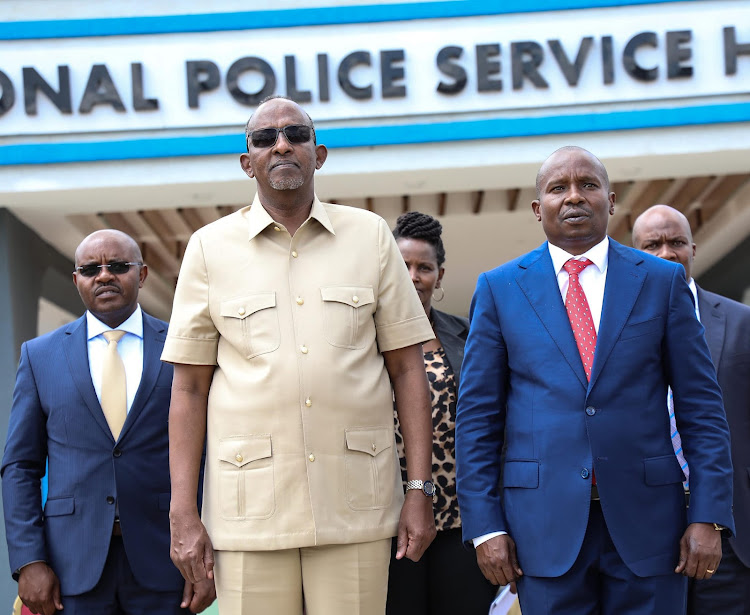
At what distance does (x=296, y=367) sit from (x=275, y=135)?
2.37 feet

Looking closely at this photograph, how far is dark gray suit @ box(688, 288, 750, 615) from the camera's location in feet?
12.0

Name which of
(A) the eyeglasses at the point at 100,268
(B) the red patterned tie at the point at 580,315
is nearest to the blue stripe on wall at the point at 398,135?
(A) the eyeglasses at the point at 100,268

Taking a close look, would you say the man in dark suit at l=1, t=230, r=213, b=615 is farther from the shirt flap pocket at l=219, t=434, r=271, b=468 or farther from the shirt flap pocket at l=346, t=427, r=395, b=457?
the shirt flap pocket at l=346, t=427, r=395, b=457

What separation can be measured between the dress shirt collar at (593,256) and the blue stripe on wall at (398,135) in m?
4.35

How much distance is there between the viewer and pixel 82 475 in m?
3.56

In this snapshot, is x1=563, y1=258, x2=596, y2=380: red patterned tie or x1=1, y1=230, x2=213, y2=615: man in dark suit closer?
x1=563, y1=258, x2=596, y2=380: red patterned tie

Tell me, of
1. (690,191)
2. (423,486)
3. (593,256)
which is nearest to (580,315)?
(593,256)

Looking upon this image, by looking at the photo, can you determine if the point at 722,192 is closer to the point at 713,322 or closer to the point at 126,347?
the point at 713,322

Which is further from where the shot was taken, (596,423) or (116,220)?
(116,220)

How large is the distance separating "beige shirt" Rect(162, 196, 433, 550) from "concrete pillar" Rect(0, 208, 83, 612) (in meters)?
5.12

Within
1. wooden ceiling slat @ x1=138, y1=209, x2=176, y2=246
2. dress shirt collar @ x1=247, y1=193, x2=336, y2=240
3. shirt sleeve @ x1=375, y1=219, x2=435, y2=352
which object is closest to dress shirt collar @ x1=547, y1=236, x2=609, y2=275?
shirt sleeve @ x1=375, y1=219, x2=435, y2=352

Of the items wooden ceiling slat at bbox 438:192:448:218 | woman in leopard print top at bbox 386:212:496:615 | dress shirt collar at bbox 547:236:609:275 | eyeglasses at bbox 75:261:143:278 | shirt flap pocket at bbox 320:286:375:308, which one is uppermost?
wooden ceiling slat at bbox 438:192:448:218

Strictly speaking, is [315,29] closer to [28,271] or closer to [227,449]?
[28,271]

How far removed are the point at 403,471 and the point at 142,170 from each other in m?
4.52
